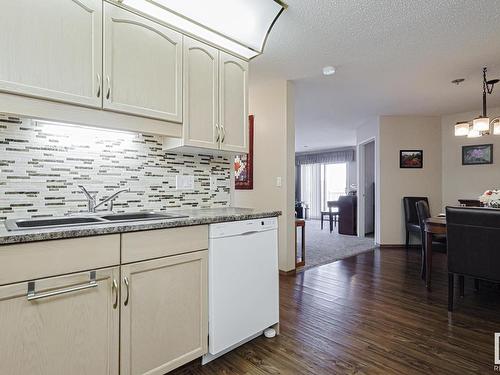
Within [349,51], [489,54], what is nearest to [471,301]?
[489,54]

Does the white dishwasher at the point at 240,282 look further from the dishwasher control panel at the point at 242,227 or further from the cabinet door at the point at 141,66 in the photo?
the cabinet door at the point at 141,66

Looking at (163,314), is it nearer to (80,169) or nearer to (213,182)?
(80,169)

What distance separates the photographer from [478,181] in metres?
4.89

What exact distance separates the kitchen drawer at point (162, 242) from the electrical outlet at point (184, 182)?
659 mm

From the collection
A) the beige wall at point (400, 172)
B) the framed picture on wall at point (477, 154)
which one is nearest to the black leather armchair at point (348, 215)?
the beige wall at point (400, 172)

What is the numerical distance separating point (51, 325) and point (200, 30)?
1.78 metres

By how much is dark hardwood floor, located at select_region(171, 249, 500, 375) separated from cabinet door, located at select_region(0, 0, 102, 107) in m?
1.60

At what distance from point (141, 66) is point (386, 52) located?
2287 millimetres

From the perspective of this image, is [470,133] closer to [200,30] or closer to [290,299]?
[290,299]

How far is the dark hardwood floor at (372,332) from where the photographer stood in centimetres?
170

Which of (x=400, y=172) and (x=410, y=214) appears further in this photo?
(x=400, y=172)

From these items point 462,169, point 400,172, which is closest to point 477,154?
point 462,169

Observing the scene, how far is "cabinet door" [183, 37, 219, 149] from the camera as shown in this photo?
1.89 meters

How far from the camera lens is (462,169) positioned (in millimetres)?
5078
